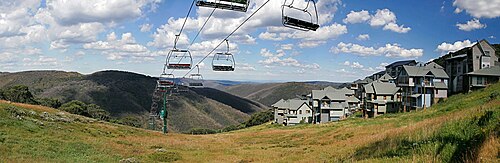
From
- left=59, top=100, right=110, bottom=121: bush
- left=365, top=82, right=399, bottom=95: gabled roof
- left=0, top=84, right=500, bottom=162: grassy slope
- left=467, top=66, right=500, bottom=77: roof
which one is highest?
left=467, top=66, right=500, bottom=77: roof

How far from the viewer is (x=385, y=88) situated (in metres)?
82.2

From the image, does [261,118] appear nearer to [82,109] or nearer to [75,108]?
[82,109]

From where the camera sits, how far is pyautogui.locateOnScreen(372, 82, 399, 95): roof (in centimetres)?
8114

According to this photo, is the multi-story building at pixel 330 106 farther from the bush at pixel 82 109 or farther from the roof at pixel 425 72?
the bush at pixel 82 109

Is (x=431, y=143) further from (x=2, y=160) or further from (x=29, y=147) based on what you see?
(x=29, y=147)

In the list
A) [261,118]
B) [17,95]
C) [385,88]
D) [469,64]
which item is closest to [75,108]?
[17,95]

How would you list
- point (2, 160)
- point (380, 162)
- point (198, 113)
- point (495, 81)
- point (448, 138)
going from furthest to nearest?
point (198, 113)
point (495, 81)
point (2, 160)
point (448, 138)
point (380, 162)

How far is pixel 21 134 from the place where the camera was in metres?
33.2

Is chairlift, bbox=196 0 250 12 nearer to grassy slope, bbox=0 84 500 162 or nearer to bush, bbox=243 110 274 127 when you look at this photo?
grassy slope, bbox=0 84 500 162

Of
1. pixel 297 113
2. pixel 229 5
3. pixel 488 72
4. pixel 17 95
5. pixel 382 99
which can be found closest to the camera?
pixel 229 5

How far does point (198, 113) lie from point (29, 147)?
A: 168 meters

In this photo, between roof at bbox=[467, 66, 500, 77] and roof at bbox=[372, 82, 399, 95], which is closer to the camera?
roof at bbox=[467, 66, 500, 77]

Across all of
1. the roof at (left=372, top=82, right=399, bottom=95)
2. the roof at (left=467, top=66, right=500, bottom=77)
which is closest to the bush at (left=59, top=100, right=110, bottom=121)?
the roof at (left=372, top=82, right=399, bottom=95)

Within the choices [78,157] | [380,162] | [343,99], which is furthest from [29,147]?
[343,99]
